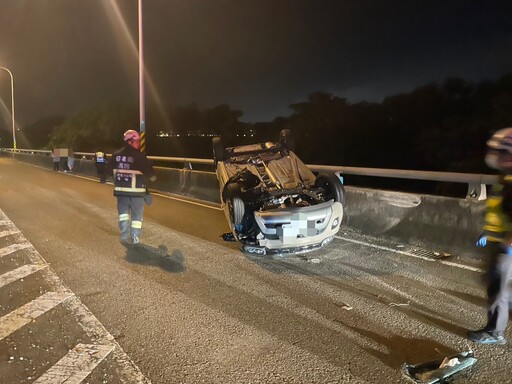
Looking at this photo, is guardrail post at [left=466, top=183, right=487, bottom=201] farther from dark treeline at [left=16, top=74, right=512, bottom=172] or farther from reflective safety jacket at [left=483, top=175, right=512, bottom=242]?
dark treeline at [left=16, top=74, right=512, bottom=172]

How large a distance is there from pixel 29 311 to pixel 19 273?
1.36 meters

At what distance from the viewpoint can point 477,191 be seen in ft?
20.0

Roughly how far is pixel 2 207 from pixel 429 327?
1011 cm

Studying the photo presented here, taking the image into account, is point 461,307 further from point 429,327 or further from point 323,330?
point 323,330

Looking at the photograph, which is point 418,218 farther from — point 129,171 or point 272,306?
point 129,171

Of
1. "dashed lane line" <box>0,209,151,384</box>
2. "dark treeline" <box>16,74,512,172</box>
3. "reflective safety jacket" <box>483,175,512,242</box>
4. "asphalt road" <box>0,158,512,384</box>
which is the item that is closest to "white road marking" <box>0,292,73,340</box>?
"dashed lane line" <box>0,209,151,384</box>

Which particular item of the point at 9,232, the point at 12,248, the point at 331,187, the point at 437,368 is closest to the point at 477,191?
the point at 331,187

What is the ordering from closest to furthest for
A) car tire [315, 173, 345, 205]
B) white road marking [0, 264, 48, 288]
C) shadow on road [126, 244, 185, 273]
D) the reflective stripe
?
white road marking [0, 264, 48, 288] < shadow on road [126, 244, 185, 273] < car tire [315, 173, 345, 205] < the reflective stripe

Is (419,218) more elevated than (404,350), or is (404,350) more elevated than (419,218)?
(419,218)

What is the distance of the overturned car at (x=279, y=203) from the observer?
18.8 feet

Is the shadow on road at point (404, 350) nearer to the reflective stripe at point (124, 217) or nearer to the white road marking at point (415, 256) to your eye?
the white road marking at point (415, 256)

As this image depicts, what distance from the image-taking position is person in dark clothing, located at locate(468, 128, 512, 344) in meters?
3.47

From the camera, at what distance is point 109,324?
4.06 metres

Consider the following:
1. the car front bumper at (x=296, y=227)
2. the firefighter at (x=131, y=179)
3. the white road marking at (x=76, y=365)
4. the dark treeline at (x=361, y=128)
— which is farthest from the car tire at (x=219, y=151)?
the dark treeline at (x=361, y=128)
